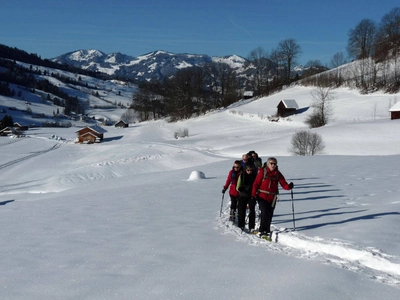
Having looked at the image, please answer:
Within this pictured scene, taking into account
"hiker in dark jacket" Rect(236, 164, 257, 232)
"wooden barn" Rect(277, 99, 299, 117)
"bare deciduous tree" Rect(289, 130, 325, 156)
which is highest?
"wooden barn" Rect(277, 99, 299, 117)

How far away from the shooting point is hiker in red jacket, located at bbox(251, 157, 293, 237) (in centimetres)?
769

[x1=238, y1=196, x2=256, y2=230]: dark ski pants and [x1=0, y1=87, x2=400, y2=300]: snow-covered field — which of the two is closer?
[x1=0, y1=87, x2=400, y2=300]: snow-covered field

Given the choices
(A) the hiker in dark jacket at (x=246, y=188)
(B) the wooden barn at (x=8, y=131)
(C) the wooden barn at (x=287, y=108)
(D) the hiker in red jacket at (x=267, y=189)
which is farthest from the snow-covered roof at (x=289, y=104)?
(B) the wooden barn at (x=8, y=131)

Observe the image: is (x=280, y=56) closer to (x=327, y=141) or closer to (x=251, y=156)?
(x=327, y=141)

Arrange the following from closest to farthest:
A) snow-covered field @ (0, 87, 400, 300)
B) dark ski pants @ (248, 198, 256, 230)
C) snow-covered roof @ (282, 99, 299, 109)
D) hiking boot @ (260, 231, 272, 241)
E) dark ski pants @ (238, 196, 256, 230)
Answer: snow-covered field @ (0, 87, 400, 300)
hiking boot @ (260, 231, 272, 241)
dark ski pants @ (248, 198, 256, 230)
dark ski pants @ (238, 196, 256, 230)
snow-covered roof @ (282, 99, 299, 109)

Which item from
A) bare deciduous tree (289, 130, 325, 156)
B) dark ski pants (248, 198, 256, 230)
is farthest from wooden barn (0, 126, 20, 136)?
dark ski pants (248, 198, 256, 230)

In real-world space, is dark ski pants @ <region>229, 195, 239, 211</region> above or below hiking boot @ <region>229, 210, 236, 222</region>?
above

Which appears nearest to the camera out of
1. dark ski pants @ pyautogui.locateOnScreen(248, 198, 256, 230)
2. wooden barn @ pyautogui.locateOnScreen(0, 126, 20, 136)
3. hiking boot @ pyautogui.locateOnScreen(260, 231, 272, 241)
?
hiking boot @ pyautogui.locateOnScreen(260, 231, 272, 241)

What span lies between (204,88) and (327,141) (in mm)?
65117

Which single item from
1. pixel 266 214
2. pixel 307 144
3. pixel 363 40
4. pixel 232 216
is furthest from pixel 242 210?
pixel 363 40

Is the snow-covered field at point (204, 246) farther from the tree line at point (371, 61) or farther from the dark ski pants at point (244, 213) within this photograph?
the tree line at point (371, 61)

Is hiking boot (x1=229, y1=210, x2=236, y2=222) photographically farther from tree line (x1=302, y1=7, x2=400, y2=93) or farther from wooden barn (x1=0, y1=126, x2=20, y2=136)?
wooden barn (x1=0, y1=126, x2=20, y2=136)

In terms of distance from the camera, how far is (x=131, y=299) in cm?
462

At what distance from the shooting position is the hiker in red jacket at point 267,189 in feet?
25.2
